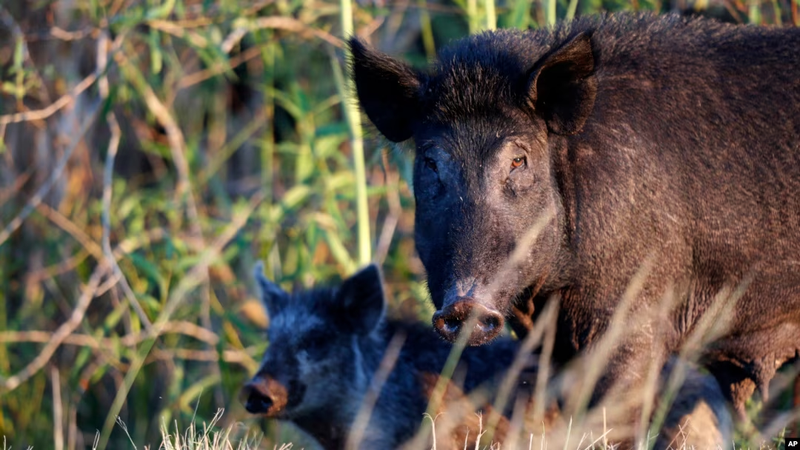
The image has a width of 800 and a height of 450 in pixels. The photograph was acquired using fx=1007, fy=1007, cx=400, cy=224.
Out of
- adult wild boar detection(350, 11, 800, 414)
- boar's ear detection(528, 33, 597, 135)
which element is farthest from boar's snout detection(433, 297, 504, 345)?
boar's ear detection(528, 33, 597, 135)

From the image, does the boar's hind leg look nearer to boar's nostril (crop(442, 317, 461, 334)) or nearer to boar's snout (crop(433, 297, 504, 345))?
boar's snout (crop(433, 297, 504, 345))

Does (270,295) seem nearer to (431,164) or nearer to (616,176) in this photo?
(431,164)

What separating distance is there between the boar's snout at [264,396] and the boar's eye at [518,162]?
191 cm

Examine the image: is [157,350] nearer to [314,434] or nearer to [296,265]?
[296,265]

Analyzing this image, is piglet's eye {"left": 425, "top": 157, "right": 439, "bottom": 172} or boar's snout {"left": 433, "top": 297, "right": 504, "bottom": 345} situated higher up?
piglet's eye {"left": 425, "top": 157, "right": 439, "bottom": 172}

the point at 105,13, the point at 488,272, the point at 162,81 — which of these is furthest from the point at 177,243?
the point at 488,272

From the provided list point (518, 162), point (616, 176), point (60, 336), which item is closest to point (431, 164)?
point (518, 162)

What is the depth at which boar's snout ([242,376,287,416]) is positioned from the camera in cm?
498

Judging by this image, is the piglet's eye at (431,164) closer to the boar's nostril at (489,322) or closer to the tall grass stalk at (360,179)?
the boar's nostril at (489,322)

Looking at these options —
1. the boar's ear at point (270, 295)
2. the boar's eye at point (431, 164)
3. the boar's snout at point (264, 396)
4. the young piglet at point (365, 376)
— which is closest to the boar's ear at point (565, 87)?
the boar's eye at point (431, 164)

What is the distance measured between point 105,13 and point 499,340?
3382 millimetres

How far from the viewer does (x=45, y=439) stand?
7176 millimetres

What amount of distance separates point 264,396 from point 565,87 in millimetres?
2231

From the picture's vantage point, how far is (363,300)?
552cm
